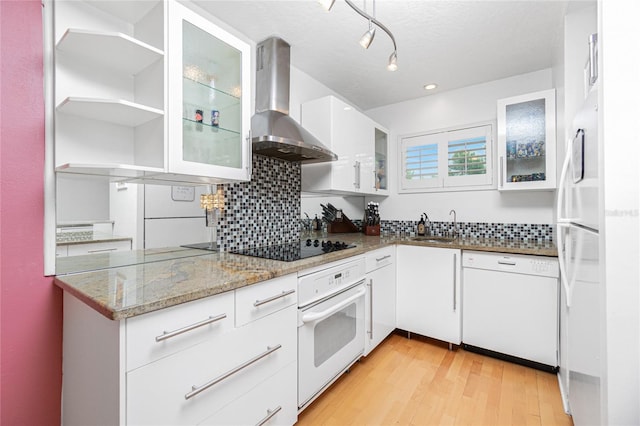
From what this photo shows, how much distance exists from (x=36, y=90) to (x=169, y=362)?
1.20 metres

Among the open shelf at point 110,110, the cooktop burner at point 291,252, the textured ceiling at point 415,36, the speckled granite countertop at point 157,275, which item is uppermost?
the textured ceiling at point 415,36

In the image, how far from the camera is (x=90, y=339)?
97 centimetres

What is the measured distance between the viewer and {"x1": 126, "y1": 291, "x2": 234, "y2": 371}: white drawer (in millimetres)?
834

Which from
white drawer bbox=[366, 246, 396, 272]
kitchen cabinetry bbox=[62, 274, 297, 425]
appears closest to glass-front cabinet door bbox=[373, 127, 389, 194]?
white drawer bbox=[366, 246, 396, 272]

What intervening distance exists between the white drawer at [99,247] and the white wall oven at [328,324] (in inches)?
36.1

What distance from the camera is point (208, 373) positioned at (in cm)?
102

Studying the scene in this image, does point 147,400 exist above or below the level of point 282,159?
below

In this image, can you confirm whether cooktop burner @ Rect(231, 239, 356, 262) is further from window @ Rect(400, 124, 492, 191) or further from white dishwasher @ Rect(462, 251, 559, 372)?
window @ Rect(400, 124, 492, 191)

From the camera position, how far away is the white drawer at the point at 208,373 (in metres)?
0.86

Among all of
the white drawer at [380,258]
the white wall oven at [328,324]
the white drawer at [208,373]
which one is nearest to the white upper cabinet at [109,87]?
the white drawer at [208,373]

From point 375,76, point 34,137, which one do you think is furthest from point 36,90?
point 375,76

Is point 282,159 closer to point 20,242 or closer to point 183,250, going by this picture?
point 183,250

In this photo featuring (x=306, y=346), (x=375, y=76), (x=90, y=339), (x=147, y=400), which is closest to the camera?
(x=147, y=400)

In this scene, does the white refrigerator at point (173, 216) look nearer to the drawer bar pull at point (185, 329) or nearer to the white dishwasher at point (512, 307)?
the drawer bar pull at point (185, 329)
